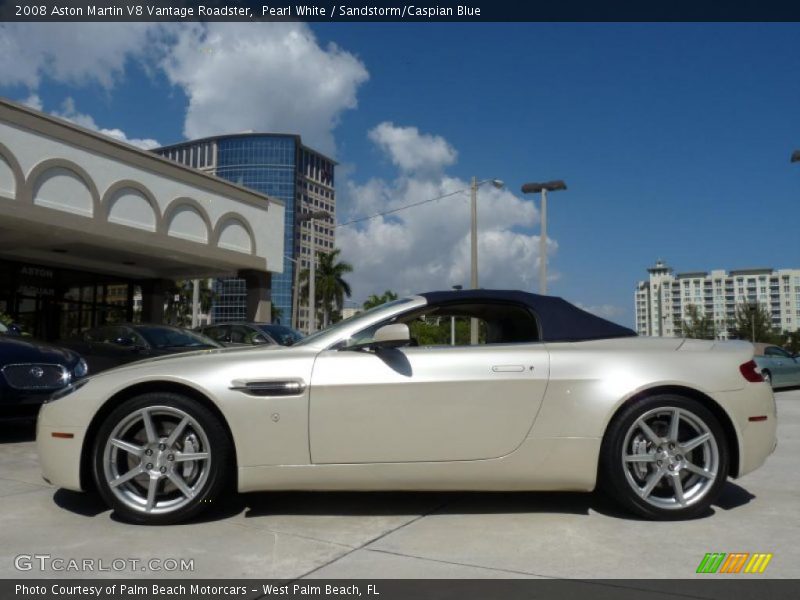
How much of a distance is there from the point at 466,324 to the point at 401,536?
4.70ft

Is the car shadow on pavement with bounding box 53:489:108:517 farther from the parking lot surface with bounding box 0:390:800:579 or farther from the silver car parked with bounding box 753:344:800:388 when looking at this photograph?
the silver car parked with bounding box 753:344:800:388

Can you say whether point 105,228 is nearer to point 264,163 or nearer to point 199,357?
point 199,357

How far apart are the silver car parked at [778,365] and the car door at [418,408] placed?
13394 mm

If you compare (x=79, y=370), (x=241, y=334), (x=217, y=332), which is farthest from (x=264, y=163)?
(x=79, y=370)

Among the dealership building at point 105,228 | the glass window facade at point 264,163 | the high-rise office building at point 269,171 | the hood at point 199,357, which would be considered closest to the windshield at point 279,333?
the dealership building at point 105,228

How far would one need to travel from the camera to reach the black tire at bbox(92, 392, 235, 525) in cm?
341

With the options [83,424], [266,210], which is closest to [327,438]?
[83,424]

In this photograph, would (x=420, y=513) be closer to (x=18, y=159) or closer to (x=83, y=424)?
(x=83, y=424)

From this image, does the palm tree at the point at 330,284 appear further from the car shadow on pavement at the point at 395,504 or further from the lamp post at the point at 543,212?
the car shadow on pavement at the point at 395,504

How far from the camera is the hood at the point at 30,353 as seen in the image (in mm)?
5871

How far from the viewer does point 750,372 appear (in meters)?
3.70

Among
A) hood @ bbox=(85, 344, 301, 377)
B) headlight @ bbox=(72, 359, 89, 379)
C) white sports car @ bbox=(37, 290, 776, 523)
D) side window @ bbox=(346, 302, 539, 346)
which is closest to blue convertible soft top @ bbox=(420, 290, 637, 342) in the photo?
side window @ bbox=(346, 302, 539, 346)
